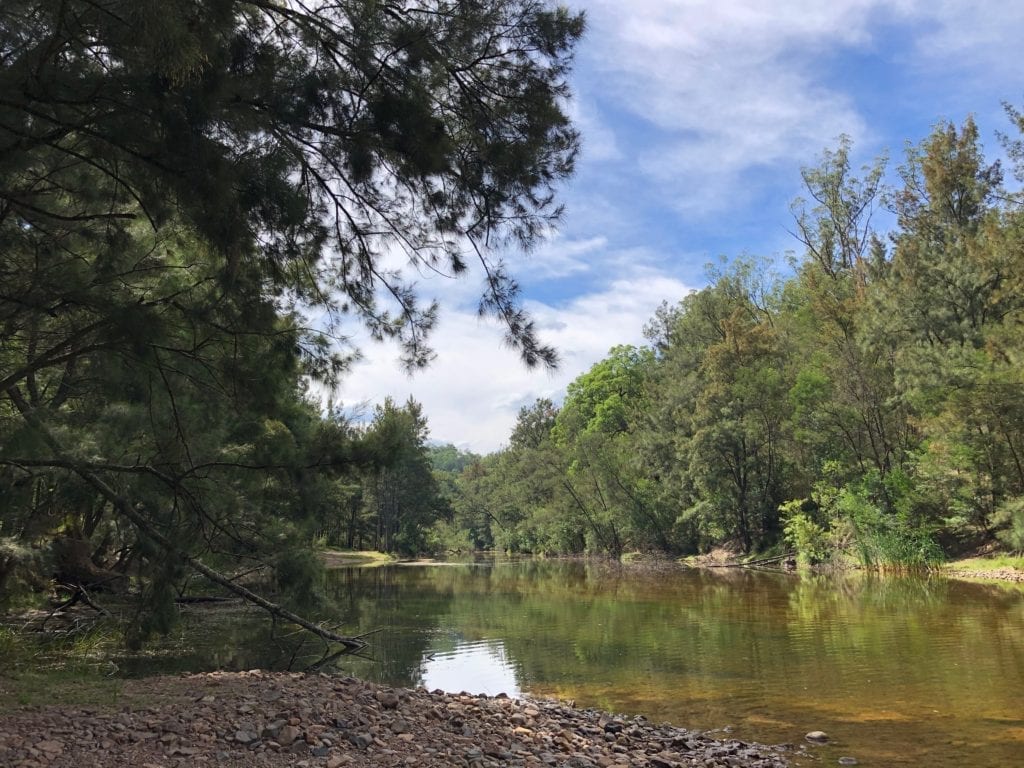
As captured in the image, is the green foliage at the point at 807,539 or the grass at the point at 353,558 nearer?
the green foliage at the point at 807,539

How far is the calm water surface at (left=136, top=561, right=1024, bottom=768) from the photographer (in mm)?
8195

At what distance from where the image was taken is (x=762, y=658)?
12.2m

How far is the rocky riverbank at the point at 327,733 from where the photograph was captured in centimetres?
507

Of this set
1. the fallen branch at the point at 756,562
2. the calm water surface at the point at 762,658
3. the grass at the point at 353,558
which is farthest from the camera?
the grass at the point at 353,558

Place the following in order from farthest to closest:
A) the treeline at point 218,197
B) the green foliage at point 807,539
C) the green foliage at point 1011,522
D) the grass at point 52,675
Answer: the green foliage at point 807,539
the green foliage at point 1011,522
the grass at point 52,675
the treeline at point 218,197

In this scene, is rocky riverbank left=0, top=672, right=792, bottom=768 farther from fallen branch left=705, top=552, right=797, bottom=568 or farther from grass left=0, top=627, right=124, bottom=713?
fallen branch left=705, top=552, right=797, bottom=568

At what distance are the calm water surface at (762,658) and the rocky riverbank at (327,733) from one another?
51.9 inches

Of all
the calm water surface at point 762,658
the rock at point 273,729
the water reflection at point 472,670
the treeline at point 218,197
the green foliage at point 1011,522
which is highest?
the treeline at point 218,197

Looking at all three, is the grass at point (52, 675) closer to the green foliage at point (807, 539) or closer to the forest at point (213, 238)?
the forest at point (213, 238)

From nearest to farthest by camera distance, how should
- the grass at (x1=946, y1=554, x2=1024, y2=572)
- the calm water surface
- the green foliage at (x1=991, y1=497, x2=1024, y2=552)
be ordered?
the calm water surface < the green foliage at (x1=991, y1=497, x2=1024, y2=552) < the grass at (x1=946, y1=554, x2=1024, y2=572)

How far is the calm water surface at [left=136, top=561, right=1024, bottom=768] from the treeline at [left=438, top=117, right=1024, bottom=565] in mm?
5258

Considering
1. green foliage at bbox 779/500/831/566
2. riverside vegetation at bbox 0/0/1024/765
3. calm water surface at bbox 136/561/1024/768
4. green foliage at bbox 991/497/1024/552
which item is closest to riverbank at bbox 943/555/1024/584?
green foliage at bbox 991/497/1024/552

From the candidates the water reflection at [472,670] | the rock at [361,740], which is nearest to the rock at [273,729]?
the rock at [361,740]

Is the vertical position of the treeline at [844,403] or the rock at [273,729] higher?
the treeline at [844,403]
